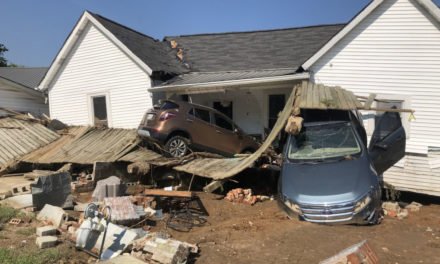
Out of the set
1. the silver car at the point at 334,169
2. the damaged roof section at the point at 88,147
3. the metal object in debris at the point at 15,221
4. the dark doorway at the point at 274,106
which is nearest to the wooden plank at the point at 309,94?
the silver car at the point at 334,169

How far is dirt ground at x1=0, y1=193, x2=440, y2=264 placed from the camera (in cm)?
578

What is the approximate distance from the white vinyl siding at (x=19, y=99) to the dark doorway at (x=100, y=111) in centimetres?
507

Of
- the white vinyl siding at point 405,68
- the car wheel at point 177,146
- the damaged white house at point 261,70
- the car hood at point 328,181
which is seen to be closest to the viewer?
the car hood at point 328,181

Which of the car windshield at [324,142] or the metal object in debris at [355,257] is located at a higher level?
the car windshield at [324,142]

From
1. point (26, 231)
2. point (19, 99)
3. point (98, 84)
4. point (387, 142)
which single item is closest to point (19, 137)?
point (98, 84)

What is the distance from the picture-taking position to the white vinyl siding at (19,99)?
58.4 feet

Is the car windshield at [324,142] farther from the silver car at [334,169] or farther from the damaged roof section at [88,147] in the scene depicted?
the damaged roof section at [88,147]

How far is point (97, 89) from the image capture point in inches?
613

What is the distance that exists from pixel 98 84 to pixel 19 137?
3.64 meters

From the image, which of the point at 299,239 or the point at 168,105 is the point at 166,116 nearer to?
the point at 168,105

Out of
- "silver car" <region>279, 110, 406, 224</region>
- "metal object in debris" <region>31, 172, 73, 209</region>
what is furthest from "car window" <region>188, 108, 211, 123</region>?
"metal object in debris" <region>31, 172, 73, 209</region>

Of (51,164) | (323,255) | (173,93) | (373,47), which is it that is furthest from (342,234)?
(51,164)

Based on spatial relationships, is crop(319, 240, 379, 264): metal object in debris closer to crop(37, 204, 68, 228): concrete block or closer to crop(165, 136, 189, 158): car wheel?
crop(37, 204, 68, 228): concrete block

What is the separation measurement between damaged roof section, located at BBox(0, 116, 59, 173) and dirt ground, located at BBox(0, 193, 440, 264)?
700 cm
